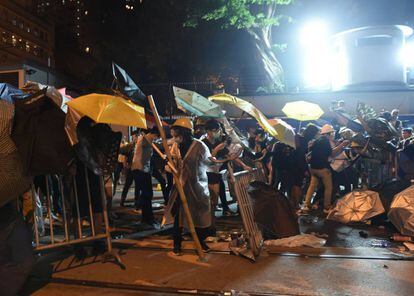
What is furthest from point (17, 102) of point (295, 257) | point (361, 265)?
point (361, 265)

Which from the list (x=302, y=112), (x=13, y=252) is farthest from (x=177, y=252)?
(x=302, y=112)

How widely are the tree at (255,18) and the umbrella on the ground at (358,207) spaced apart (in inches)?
533

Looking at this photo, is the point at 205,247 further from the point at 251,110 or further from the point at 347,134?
the point at 347,134

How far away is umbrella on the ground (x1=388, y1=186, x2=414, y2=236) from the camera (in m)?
6.15

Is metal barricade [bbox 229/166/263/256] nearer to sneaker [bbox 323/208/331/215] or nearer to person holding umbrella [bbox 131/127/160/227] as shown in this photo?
person holding umbrella [bbox 131/127/160/227]

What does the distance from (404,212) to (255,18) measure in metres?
17.1

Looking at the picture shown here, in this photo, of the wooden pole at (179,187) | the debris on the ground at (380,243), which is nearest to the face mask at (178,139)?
the wooden pole at (179,187)

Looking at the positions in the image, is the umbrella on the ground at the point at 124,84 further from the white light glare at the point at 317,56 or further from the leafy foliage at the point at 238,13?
the white light glare at the point at 317,56

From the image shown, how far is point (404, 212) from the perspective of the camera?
6.29m

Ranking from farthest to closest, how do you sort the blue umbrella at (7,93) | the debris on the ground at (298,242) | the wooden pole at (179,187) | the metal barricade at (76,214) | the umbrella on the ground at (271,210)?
1. the umbrella on the ground at (271,210)
2. the debris on the ground at (298,242)
3. the wooden pole at (179,187)
4. the metal barricade at (76,214)
5. the blue umbrella at (7,93)

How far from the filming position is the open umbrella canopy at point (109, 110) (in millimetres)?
4594

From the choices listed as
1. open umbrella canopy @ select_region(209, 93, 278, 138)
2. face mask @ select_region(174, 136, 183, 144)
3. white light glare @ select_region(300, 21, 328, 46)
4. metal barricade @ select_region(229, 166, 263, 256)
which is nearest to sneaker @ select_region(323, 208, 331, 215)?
open umbrella canopy @ select_region(209, 93, 278, 138)

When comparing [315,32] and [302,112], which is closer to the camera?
[302,112]

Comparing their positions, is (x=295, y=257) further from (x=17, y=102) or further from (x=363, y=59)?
(x=363, y=59)
